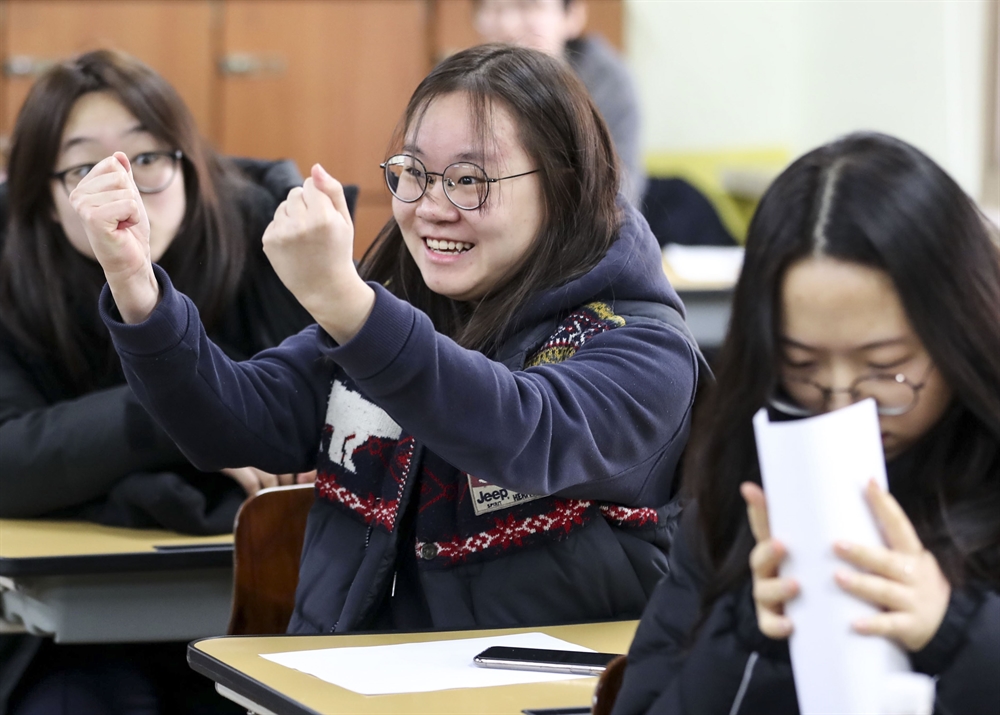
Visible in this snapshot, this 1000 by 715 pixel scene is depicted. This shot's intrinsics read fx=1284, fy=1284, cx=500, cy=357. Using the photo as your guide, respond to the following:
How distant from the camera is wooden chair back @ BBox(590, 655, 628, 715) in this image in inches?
41.1

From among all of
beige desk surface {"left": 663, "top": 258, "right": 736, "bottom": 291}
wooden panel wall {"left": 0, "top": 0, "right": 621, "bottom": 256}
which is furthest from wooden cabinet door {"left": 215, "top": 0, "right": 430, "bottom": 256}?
beige desk surface {"left": 663, "top": 258, "right": 736, "bottom": 291}

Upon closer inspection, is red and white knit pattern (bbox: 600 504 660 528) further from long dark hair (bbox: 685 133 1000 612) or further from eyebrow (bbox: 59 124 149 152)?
eyebrow (bbox: 59 124 149 152)

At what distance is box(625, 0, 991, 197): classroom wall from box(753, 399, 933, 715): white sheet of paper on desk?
398 cm

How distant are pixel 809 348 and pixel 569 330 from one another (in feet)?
1.79

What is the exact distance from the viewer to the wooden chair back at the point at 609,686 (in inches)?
41.1

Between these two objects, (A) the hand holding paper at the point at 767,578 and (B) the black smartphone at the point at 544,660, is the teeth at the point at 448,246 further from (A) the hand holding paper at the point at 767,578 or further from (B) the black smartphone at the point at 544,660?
(A) the hand holding paper at the point at 767,578

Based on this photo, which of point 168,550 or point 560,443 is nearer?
point 560,443

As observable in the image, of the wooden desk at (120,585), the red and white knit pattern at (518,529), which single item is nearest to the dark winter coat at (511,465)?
the red and white knit pattern at (518,529)

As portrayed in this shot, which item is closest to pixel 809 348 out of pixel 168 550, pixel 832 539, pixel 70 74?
pixel 832 539

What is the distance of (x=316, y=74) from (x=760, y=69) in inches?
76.1

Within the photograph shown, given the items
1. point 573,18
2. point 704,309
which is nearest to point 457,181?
point 704,309

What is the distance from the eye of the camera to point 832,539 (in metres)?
0.84

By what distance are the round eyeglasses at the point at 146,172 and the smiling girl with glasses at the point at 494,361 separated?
0.57 metres

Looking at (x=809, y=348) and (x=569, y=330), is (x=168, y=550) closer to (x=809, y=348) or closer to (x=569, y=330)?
(x=569, y=330)
